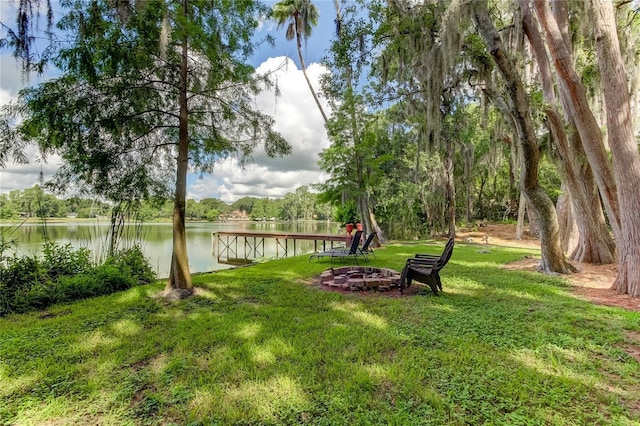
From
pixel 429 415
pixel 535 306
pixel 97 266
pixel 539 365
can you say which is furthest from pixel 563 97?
pixel 97 266

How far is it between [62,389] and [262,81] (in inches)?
193

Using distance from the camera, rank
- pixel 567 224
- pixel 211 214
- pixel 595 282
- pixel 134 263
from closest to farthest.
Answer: pixel 595 282 < pixel 134 263 < pixel 567 224 < pixel 211 214

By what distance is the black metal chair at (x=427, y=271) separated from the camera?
450cm

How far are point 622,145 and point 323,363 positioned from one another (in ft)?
18.3

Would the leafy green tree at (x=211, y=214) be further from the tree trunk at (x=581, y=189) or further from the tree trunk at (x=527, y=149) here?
the tree trunk at (x=527, y=149)

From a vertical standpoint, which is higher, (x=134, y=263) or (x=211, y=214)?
(x=211, y=214)

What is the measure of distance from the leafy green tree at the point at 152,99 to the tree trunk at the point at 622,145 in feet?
17.9

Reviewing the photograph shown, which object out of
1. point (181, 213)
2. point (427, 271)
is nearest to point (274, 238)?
point (181, 213)

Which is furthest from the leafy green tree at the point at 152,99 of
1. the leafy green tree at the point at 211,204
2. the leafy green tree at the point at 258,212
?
the leafy green tree at the point at 258,212

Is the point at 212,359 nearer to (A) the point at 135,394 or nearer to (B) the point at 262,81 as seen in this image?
(A) the point at 135,394

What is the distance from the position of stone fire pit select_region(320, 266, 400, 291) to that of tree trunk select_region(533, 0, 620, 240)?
3968 mm

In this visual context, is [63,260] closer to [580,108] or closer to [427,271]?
[427,271]

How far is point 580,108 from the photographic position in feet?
17.2

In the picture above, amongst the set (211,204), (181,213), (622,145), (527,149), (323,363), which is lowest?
(323,363)
